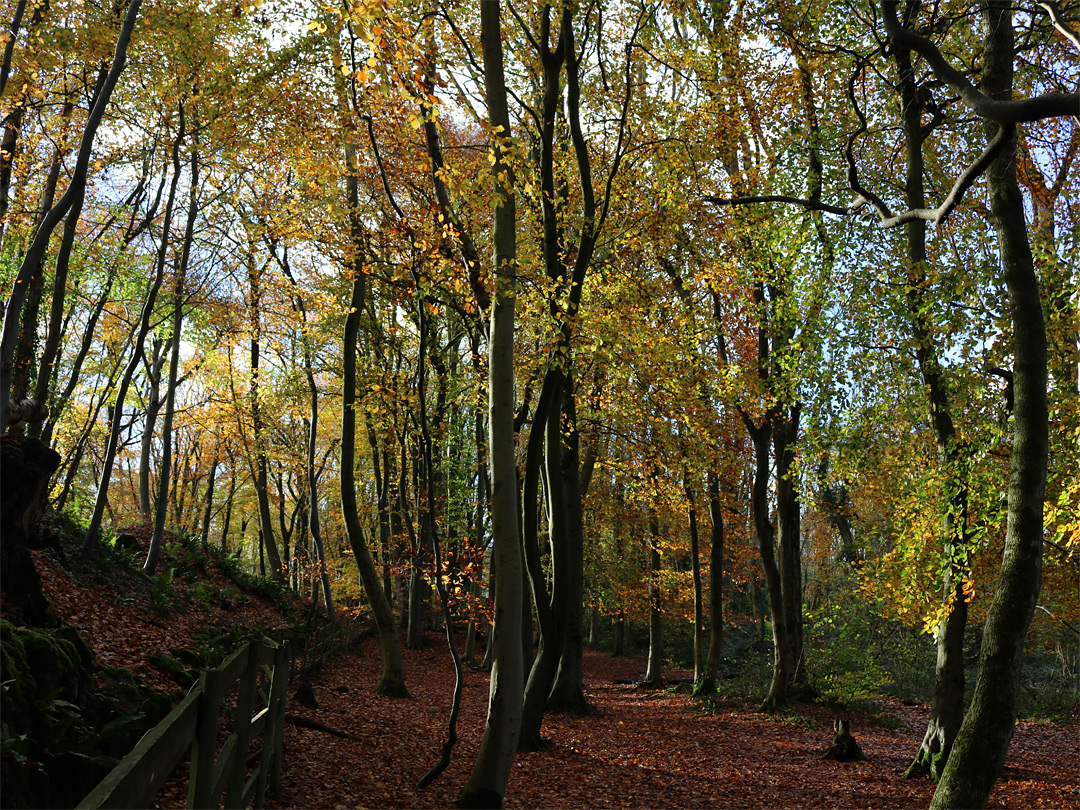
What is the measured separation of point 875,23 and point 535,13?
4.54m

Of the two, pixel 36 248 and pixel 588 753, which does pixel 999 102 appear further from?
pixel 588 753

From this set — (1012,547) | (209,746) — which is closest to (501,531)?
(209,746)

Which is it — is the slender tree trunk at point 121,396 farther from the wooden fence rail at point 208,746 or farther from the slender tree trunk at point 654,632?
the slender tree trunk at point 654,632

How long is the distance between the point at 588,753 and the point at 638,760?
730mm

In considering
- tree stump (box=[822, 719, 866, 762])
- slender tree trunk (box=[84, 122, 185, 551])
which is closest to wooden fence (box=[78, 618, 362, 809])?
slender tree trunk (box=[84, 122, 185, 551])

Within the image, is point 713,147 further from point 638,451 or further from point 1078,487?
point 1078,487

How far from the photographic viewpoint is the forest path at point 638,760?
7.46m

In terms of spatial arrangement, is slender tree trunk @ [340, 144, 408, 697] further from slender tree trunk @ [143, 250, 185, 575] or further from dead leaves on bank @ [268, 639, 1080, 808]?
slender tree trunk @ [143, 250, 185, 575]

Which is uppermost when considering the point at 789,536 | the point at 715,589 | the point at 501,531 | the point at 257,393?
the point at 257,393

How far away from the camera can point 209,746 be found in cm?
314

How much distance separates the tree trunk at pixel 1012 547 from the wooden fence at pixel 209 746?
528 cm

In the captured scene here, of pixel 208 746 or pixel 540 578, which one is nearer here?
pixel 208 746

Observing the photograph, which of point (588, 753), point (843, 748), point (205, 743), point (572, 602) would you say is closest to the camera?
point (205, 743)

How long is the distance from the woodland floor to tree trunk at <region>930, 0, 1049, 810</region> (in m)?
3.26
